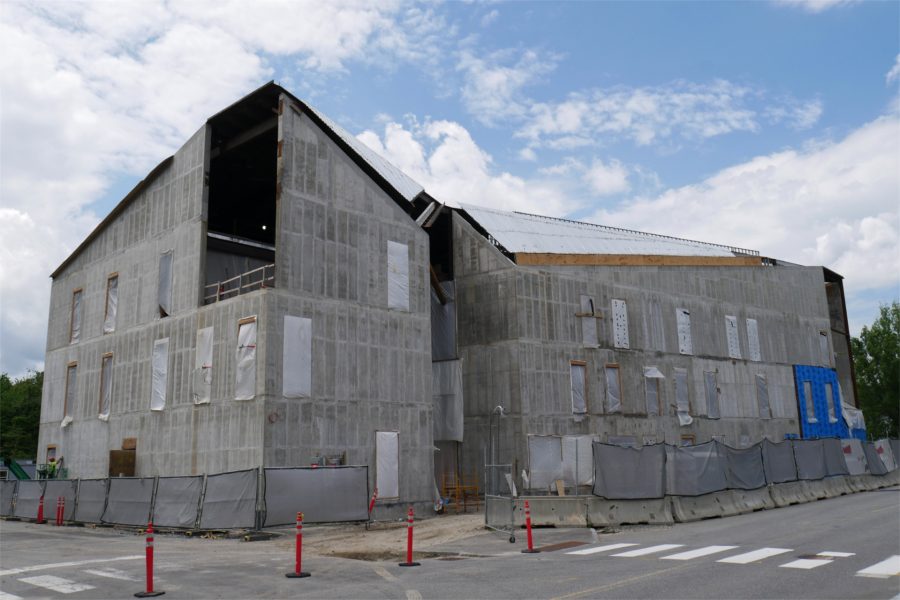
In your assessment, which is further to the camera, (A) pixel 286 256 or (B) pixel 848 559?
(A) pixel 286 256

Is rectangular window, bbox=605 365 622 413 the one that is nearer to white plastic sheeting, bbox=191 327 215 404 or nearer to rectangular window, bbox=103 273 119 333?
white plastic sheeting, bbox=191 327 215 404

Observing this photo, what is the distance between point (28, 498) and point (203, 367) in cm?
940

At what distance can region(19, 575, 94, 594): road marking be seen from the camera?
13.6 m

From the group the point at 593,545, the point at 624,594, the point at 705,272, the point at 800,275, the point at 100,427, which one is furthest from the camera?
the point at 800,275

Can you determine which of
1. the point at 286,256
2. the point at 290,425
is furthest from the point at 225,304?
the point at 290,425

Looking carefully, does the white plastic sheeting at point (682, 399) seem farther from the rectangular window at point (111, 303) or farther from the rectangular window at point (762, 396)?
the rectangular window at point (111, 303)

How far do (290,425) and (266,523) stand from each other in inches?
226

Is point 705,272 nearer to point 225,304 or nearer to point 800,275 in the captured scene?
point 800,275

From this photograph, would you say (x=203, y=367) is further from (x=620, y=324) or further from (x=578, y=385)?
(x=620, y=324)

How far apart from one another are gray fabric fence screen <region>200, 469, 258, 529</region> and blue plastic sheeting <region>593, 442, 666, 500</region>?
1065cm

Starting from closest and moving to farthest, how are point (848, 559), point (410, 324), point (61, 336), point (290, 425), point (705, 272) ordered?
point (848, 559) < point (290, 425) < point (410, 324) < point (61, 336) < point (705, 272)

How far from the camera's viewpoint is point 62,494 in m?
29.3

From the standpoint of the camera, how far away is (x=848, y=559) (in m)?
14.5

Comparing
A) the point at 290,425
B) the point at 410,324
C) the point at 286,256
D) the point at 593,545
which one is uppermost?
the point at 286,256
